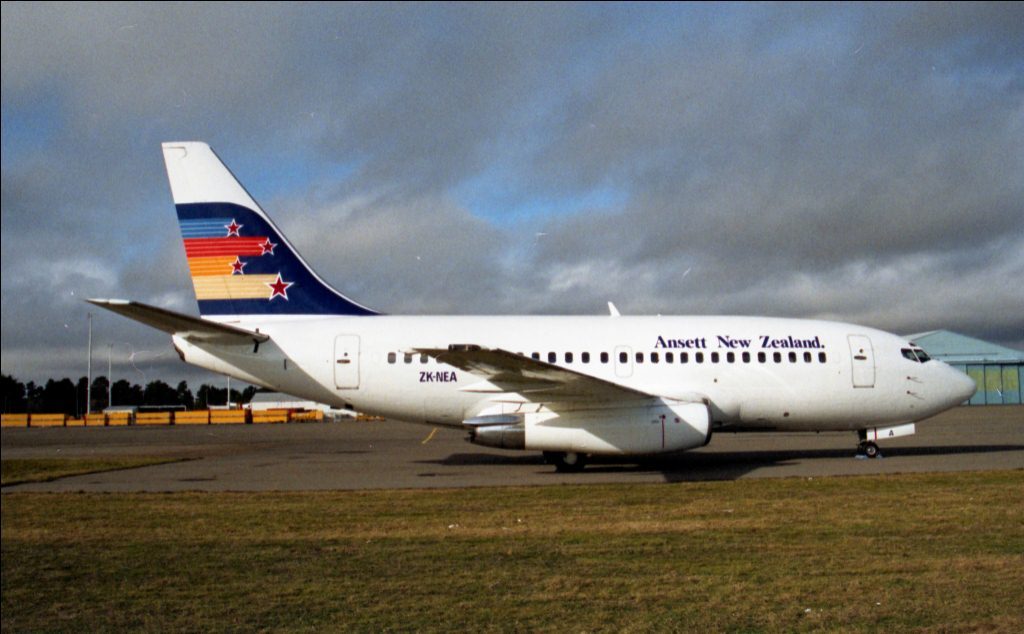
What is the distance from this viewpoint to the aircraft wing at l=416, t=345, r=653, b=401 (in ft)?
47.5

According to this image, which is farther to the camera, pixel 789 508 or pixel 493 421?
pixel 493 421

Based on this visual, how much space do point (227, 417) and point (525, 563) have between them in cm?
4865

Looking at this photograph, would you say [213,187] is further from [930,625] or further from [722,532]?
[930,625]

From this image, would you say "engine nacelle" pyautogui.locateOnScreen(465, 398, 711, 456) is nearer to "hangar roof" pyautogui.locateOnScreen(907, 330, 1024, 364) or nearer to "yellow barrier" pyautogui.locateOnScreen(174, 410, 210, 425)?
"hangar roof" pyautogui.locateOnScreen(907, 330, 1024, 364)

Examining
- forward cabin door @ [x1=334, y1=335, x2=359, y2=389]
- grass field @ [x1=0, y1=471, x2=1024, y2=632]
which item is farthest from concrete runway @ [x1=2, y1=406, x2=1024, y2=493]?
grass field @ [x1=0, y1=471, x2=1024, y2=632]

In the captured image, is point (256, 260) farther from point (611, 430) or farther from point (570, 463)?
point (611, 430)

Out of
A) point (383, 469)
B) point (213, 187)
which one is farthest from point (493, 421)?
point (213, 187)

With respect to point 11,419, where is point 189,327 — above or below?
above

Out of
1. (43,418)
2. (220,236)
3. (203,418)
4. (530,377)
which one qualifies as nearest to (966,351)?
(530,377)

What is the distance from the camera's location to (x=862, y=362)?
716 inches

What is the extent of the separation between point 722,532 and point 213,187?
45.0 feet

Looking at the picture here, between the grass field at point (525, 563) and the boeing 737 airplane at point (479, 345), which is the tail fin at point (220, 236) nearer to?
the boeing 737 airplane at point (479, 345)

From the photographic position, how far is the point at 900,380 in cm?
1825

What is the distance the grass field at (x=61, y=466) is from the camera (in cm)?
1528
